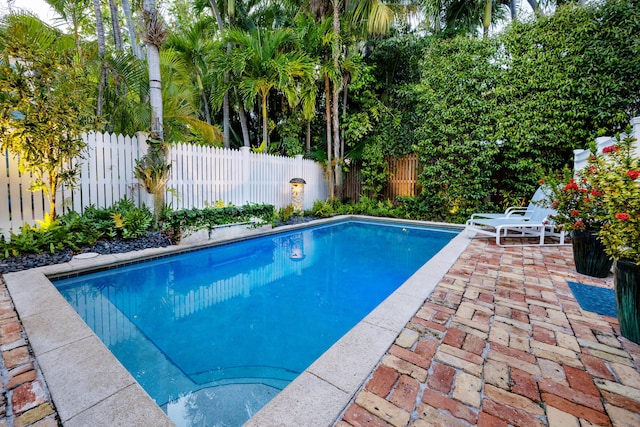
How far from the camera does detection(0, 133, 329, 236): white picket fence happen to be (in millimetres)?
4250

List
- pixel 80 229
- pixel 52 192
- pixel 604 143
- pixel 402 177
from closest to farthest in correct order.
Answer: pixel 52 192 → pixel 80 229 → pixel 604 143 → pixel 402 177

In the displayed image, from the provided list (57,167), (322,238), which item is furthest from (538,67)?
(57,167)

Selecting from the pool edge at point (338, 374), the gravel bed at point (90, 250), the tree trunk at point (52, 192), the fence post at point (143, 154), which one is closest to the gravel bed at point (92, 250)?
the gravel bed at point (90, 250)

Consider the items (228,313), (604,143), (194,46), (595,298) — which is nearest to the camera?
(595,298)

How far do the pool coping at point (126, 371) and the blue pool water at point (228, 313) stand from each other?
281mm

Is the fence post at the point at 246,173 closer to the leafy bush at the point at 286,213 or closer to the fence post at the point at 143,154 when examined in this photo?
the leafy bush at the point at 286,213

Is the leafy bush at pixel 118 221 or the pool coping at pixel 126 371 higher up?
the leafy bush at pixel 118 221

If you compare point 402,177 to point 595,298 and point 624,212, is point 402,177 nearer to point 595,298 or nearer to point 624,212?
point 595,298

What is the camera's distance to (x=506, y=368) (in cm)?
166

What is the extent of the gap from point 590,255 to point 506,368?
2.68 m

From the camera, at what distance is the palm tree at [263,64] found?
24.5 ft

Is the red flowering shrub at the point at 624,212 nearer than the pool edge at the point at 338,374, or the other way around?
the pool edge at the point at 338,374

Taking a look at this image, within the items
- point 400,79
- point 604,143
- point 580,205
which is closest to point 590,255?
point 580,205

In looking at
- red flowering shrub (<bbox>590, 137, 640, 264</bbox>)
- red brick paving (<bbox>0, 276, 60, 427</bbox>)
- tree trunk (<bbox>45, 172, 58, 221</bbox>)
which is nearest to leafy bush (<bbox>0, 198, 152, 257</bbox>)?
tree trunk (<bbox>45, 172, 58, 221</bbox>)
